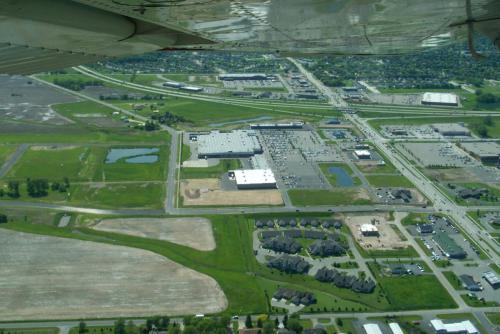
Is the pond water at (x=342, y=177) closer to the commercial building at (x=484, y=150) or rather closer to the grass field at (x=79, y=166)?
the commercial building at (x=484, y=150)

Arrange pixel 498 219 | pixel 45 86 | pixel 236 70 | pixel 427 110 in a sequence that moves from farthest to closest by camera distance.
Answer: pixel 236 70
pixel 45 86
pixel 427 110
pixel 498 219

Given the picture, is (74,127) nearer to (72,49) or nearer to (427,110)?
(427,110)

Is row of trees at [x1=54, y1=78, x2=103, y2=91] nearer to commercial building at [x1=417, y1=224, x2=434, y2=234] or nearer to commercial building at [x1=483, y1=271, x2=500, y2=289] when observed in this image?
commercial building at [x1=417, y1=224, x2=434, y2=234]

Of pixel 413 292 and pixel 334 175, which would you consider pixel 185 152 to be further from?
pixel 413 292

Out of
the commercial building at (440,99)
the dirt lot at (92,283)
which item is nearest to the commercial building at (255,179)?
the dirt lot at (92,283)

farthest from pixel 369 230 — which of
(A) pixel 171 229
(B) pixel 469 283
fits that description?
(A) pixel 171 229

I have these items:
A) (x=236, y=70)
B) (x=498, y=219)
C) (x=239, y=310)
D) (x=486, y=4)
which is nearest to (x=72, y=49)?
(x=486, y=4)
